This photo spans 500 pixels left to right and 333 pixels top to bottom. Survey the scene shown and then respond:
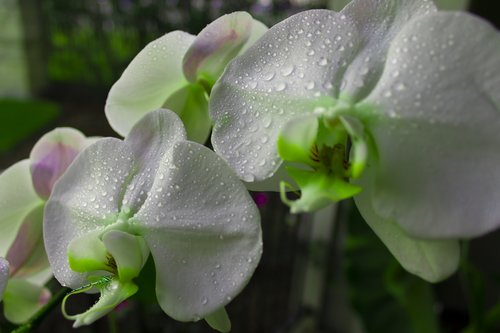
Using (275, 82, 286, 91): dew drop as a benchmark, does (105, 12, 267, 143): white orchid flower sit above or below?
below

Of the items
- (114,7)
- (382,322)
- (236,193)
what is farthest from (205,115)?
(114,7)

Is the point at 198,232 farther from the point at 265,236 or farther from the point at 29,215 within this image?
the point at 265,236

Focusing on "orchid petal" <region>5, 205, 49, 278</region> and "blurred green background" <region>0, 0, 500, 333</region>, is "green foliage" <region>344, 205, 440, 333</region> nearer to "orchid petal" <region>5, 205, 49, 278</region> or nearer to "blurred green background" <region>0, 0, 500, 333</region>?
"blurred green background" <region>0, 0, 500, 333</region>

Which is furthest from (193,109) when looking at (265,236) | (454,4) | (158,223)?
(265,236)

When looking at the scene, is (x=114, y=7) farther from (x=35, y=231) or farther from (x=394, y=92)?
(x=394, y=92)

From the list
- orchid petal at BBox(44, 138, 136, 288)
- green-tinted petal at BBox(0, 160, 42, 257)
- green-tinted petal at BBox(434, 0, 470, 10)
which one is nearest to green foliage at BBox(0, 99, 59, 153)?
green-tinted petal at BBox(434, 0, 470, 10)

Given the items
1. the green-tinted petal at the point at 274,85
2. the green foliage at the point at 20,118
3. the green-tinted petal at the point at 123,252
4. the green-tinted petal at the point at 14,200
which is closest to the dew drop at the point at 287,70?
the green-tinted petal at the point at 274,85

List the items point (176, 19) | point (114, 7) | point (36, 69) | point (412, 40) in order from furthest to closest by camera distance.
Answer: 1. point (36, 69)
2. point (114, 7)
3. point (176, 19)
4. point (412, 40)
